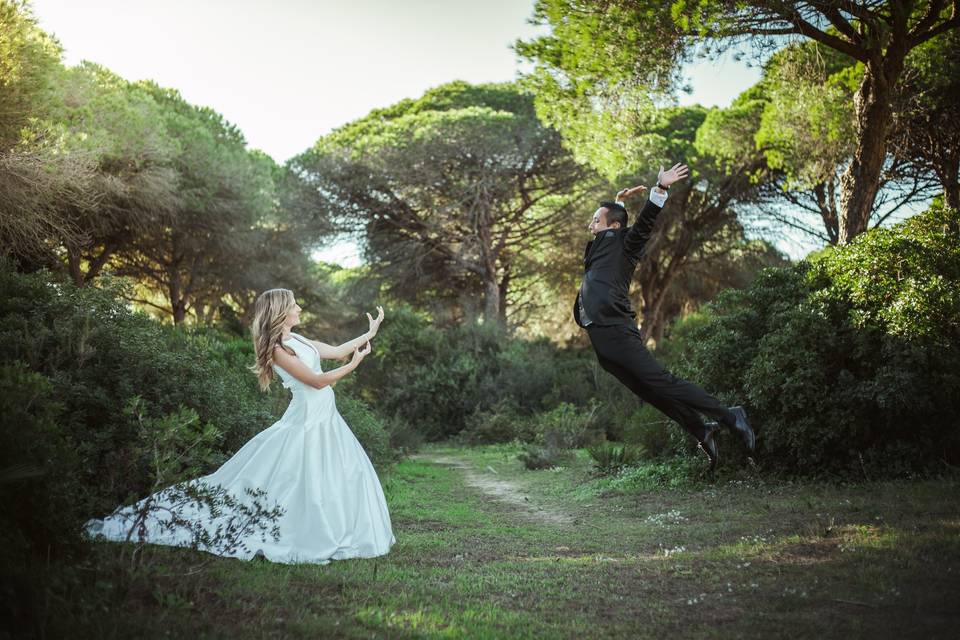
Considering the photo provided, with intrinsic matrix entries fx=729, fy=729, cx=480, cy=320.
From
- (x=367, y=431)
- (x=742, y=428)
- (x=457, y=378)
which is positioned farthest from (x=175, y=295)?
(x=742, y=428)

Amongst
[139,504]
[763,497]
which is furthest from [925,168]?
[139,504]

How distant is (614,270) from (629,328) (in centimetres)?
48

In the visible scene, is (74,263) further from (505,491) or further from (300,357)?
(300,357)

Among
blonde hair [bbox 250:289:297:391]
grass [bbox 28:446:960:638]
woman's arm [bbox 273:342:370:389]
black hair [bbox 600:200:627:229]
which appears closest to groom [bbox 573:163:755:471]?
black hair [bbox 600:200:627:229]

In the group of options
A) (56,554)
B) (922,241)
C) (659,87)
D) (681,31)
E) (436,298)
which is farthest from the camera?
(436,298)

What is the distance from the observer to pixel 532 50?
471 inches

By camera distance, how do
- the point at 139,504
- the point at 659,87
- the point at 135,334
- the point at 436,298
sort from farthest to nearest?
1. the point at 436,298
2. the point at 659,87
3. the point at 135,334
4. the point at 139,504

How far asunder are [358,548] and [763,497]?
163 inches

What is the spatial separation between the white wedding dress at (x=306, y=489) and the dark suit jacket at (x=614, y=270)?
86.8 inches

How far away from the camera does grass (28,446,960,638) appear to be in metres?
3.56

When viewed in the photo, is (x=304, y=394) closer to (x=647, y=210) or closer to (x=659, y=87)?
(x=647, y=210)

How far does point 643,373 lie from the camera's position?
5.65 metres

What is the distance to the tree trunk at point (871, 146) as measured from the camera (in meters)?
9.57

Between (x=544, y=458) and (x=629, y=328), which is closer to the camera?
(x=629, y=328)
